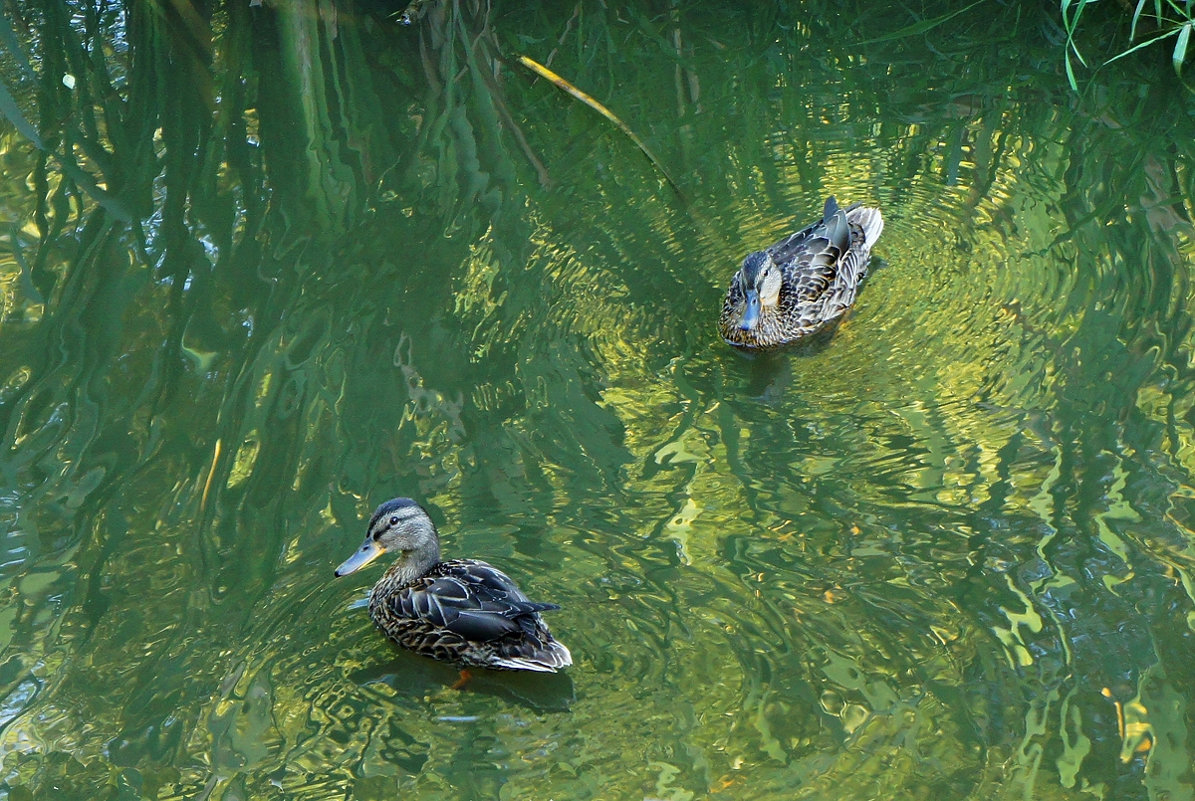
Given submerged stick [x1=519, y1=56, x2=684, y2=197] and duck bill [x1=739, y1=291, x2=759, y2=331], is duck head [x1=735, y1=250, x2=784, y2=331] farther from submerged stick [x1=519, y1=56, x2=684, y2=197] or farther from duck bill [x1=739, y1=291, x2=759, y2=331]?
submerged stick [x1=519, y1=56, x2=684, y2=197]

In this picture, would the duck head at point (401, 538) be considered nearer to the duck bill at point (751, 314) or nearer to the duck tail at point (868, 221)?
the duck bill at point (751, 314)

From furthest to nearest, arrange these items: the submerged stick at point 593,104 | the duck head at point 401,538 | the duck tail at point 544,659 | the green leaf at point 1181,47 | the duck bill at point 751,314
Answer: the green leaf at point 1181,47 → the submerged stick at point 593,104 → the duck bill at point 751,314 → the duck head at point 401,538 → the duck tail at point 544,659

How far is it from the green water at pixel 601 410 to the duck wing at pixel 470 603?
0.20 m

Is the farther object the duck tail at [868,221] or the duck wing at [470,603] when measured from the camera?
the duck tail at [868,221]

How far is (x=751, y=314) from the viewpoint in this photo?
6418 mm

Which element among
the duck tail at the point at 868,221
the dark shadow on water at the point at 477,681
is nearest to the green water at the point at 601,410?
the dark shadow on water at the point at 477,681

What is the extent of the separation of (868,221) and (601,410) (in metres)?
2.06

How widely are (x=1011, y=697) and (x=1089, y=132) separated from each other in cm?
454

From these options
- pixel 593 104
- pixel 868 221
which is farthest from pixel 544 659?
pixel 593 104

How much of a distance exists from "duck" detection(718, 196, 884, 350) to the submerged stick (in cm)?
94

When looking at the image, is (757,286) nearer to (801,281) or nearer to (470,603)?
(801,281)

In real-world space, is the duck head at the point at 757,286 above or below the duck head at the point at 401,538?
above

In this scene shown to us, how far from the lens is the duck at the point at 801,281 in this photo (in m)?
6.53

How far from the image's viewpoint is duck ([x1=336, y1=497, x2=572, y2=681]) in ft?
15.3
